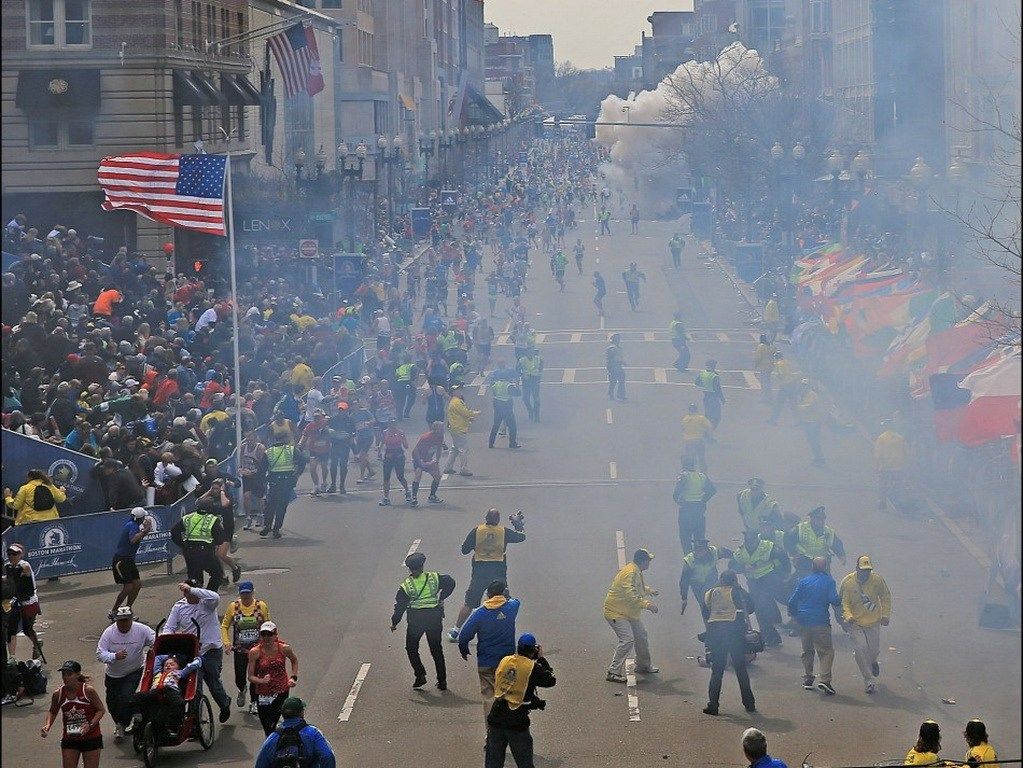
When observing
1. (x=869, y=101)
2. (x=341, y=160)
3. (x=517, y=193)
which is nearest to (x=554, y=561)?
(x=869, y=101)

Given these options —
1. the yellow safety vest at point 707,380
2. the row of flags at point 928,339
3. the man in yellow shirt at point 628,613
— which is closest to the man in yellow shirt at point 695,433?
the row of flags at point 928,339

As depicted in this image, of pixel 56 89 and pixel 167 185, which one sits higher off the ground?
pixel 56 89

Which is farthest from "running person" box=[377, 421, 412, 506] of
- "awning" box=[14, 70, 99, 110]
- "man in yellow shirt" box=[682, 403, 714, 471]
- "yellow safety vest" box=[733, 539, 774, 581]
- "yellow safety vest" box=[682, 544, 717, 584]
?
"awning" box=[14, 70, 99, 110]

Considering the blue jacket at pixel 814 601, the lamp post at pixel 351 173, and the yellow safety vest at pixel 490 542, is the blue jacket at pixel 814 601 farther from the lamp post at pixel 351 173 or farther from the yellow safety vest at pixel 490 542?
the lamp post at pixel 351 173

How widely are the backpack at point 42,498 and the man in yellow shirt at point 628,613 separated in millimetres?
5792

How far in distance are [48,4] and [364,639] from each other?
2221cm

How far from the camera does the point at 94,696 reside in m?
9.36

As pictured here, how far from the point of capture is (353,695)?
11641 millimetres

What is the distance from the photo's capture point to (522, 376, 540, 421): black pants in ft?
82.3

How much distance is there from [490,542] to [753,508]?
8.25 feet

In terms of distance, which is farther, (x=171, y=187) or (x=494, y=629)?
(x=171, y=187)

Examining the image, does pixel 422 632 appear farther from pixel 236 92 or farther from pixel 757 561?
pixel 236 92

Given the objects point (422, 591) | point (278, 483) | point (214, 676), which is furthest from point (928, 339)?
point (214, 676)

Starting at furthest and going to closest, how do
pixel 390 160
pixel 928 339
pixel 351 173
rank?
pixel 390 160, pixel 351 173, pixel 928 339
